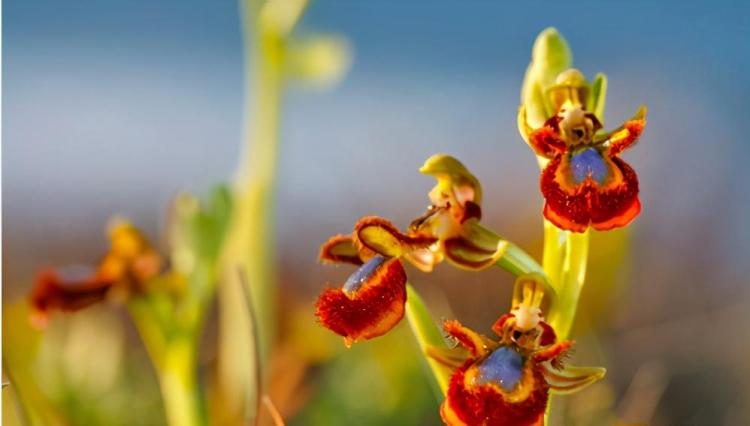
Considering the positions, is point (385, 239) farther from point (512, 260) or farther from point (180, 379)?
point (180, 379)

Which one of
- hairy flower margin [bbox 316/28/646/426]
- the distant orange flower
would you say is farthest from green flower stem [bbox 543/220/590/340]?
the distant orange flower

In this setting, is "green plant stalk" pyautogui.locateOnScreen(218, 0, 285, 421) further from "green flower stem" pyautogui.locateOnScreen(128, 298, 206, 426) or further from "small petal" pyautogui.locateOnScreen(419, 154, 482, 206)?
"small petal" pyautogui.locateOnScreen(419, 154, 482, 206)

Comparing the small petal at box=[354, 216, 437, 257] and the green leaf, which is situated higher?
the green leaf

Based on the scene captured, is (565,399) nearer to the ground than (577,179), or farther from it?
nearer to the ground

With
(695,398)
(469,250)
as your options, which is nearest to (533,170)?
(695,398)

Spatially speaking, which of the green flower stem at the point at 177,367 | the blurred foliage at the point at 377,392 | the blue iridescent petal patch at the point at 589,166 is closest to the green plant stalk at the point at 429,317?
the blue iridescent petal patch at the point at 589,166

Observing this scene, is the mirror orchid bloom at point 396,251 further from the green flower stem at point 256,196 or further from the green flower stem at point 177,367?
the green flower stem at point 256,196

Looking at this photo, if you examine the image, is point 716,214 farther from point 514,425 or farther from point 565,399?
point 514,425
